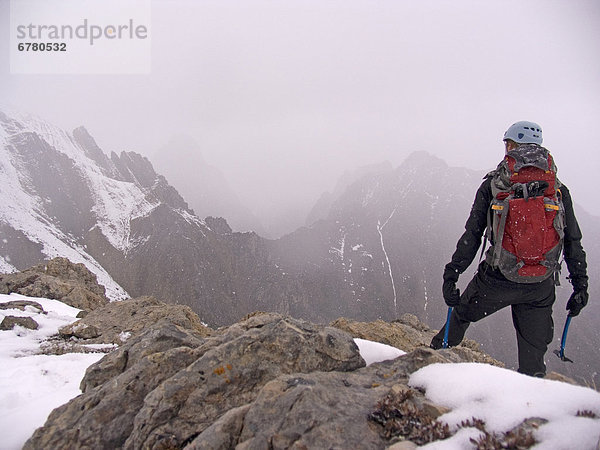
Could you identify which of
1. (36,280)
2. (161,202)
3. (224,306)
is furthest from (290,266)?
(36,280)

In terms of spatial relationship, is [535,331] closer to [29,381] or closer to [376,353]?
[376,353]

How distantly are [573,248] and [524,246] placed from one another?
1315mm

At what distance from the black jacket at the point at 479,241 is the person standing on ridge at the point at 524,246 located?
0.01 meters

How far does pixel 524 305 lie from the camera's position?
21.0 ft

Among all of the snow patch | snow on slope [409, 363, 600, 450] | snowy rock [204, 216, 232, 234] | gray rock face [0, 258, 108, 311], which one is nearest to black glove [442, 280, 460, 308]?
the snow patch

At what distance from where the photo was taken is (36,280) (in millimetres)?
19469

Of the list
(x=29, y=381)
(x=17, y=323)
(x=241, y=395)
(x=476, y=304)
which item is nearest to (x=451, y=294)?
(x=476, y=304)

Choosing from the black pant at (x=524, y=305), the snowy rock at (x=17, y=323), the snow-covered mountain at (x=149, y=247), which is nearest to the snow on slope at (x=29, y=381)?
the snowy rock at (x=17, y=323)

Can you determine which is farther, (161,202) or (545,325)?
(161,202)

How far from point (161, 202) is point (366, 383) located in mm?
172728

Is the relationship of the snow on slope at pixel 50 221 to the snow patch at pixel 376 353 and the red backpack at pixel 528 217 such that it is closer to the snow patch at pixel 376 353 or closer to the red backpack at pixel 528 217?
the snow patch at pixel 376 353

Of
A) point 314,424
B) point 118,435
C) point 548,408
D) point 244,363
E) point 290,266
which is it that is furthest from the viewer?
point 290,266

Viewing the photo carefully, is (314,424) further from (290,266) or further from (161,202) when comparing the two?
(290,266)

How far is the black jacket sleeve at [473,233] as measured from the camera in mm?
6500
